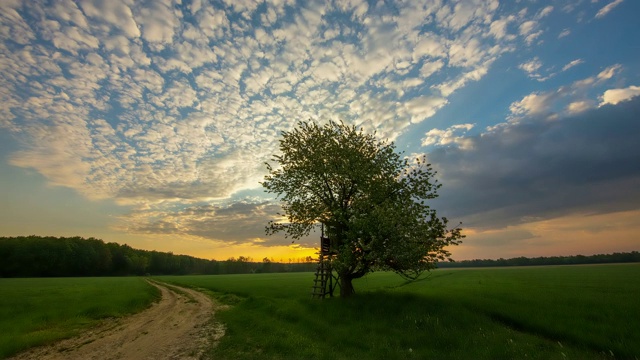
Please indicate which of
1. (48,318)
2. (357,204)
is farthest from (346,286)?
(48,318)

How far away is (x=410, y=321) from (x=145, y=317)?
21.0 meters

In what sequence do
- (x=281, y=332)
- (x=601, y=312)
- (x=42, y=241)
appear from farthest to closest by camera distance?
(x=42, y=241) → (x=601, y=312) → (x=281, y=332)

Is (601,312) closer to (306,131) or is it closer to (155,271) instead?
(306,131)

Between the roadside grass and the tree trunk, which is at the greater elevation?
the tree trunk

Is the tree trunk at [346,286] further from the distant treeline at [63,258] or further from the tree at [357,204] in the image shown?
the distant treeline at [63,258]

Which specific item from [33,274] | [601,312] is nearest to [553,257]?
[601,312]

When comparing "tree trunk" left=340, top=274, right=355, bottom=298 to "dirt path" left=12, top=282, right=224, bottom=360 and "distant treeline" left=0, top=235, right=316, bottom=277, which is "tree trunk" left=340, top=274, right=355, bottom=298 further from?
"distant treeline" left=0, top=235, right=316, bottom=277

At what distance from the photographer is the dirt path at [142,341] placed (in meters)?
14.6

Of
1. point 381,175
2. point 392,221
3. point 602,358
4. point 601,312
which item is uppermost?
point 381,175

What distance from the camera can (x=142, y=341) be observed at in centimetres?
1692

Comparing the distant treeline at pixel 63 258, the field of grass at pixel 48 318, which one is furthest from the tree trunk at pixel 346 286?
the distant treeline at pixel 63 258

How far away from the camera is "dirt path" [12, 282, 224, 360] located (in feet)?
47.8

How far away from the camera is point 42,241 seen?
451ft

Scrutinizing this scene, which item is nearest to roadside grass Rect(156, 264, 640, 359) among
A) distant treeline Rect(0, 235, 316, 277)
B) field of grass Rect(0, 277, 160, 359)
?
field of grass Rect(0, 277, 160, 359)
